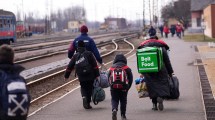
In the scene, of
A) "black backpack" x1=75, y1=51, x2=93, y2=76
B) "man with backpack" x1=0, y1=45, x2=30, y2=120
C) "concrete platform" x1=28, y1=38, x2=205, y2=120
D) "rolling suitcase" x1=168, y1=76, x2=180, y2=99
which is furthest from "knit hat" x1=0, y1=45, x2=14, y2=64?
"rolling suitcase" x1=168, y1=76, x2=180, y2=99

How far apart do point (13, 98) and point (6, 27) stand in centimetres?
4047

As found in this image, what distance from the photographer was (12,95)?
5.91m

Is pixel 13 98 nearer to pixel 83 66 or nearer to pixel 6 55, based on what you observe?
pixel 6 55

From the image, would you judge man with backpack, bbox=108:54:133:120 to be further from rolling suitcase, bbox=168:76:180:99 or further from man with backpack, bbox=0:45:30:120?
man with backpack, bbox=0:45:30:120

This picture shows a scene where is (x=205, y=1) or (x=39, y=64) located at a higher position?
(x=205, y=1)

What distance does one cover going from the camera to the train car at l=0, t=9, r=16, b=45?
4425 cm

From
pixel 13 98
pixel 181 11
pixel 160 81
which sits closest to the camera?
pixel 13 98

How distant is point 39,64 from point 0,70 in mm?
21969

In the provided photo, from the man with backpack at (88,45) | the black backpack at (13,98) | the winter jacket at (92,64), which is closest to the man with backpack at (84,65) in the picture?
the winter jacket at (92,64)

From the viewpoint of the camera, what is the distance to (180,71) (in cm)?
2025

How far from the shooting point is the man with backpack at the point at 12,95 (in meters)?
5.91

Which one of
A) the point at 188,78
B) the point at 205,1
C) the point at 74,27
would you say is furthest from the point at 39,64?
the point at 74,27

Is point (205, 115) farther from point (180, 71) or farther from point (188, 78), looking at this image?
point (180, 71)

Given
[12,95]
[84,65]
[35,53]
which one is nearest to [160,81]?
[84,65]
